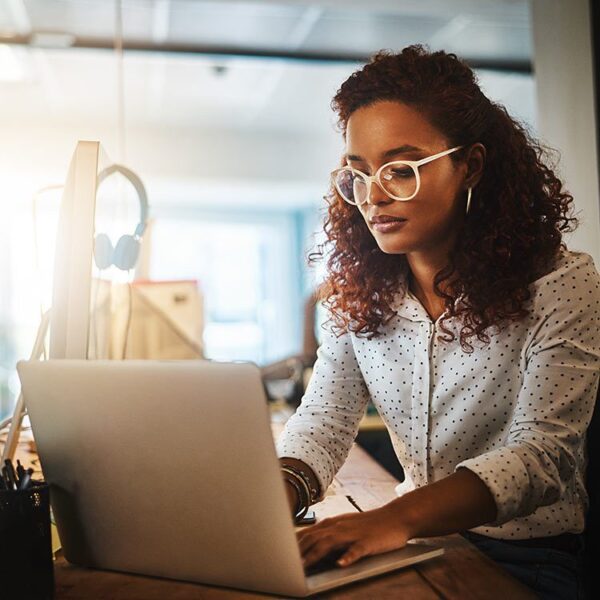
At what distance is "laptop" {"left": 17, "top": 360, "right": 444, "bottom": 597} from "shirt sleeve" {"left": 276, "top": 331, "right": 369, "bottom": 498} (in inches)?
10.6

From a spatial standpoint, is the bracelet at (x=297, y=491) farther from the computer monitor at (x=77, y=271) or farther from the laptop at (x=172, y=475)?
the computer monitor at (x=77, y=271)

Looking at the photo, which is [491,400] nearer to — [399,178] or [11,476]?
[399,178]

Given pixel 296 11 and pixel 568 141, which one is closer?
pixel 568 141

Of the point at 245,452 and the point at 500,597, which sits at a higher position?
the point at 245,452

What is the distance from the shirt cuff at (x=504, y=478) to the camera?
83cm

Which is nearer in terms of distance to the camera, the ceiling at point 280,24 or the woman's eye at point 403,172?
the woman's eye at point 403,172

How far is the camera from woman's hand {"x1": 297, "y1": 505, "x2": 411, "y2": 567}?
0.76 m

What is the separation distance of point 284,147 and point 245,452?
6632 millimetres

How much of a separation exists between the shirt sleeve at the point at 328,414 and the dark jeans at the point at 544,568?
0.25 metres

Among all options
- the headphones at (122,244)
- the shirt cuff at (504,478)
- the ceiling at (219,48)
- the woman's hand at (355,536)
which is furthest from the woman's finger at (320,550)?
the ceiling at (219,48)

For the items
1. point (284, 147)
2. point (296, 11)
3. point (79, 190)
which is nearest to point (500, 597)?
point (79, 190)

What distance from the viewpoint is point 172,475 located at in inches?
28.7

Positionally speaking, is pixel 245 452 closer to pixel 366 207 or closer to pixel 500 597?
pixel 500 597

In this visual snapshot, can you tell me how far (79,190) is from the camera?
2.97 feet
